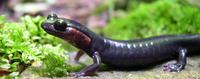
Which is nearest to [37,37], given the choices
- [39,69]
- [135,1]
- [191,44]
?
[39,69]

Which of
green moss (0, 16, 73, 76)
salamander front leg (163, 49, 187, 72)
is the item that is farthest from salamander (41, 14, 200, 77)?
green moss (0, 16, 73, 76)

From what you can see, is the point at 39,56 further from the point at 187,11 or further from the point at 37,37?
the point at 187,11

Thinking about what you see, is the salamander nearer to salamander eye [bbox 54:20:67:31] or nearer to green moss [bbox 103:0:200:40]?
salamander eye [bbox 54:20:67:31]

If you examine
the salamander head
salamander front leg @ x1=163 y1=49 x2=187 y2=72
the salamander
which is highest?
the salamander head

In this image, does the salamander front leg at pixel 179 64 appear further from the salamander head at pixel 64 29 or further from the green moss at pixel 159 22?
the green moss at pixel 159 22

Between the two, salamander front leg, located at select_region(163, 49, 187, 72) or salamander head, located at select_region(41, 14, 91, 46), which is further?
salamander front leg, located at select_region(163, 49, 187, 72)

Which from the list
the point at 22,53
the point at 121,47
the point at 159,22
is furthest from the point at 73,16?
the point at 22,53

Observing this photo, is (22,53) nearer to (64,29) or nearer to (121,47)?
(64,29)
